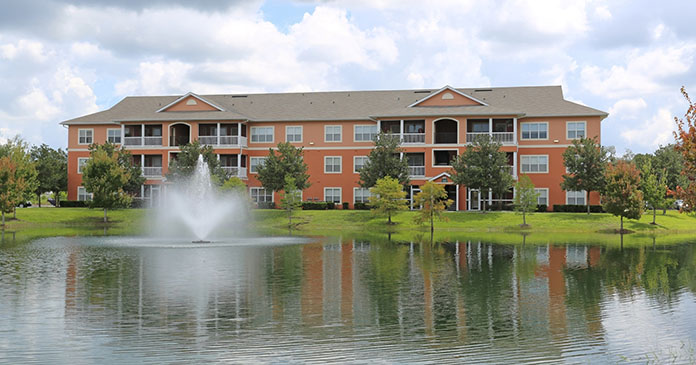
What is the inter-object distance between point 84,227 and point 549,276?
39221 mm

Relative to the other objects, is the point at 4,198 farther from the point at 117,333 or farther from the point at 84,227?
the point at 117,333

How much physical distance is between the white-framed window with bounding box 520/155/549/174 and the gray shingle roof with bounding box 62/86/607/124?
3.79 m

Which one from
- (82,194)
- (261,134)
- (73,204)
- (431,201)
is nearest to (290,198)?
(431,201)

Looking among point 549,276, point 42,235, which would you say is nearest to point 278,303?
point 549,276

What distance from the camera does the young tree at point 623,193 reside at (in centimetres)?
4738

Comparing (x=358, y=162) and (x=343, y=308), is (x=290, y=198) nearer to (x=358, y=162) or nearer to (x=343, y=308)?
(x=358, y=162)

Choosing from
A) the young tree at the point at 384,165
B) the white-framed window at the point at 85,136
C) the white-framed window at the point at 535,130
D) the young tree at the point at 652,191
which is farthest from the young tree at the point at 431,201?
the white-framed window at the point at 85,136

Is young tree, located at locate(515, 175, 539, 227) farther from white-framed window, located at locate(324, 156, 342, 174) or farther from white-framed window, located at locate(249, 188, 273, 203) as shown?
white-framed window, located at locate(249, 188, 273, 203)

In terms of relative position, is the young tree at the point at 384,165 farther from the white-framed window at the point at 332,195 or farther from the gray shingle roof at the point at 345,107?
the white-framed window at the point at 332,195

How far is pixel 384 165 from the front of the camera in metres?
56.9

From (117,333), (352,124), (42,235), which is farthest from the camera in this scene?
(352,124)

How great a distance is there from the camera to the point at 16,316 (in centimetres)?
1557

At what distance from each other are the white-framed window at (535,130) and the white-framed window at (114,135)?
128 ft

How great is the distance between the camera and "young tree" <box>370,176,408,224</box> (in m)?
52.7
